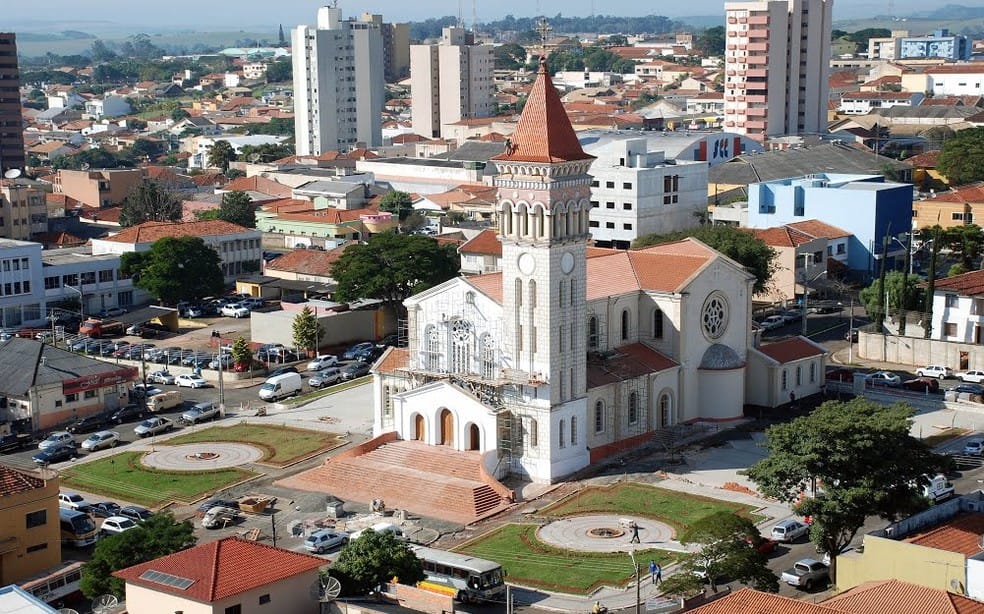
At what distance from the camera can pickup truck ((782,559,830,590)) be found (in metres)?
45.8

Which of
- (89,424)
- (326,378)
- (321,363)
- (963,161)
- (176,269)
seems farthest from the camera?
(963,161)

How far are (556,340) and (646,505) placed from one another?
24.6 feet

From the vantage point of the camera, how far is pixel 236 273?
331ft

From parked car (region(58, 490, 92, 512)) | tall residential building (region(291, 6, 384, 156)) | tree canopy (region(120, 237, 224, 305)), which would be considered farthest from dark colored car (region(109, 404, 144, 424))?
tall residential building (region(291, 6, 384, 156))

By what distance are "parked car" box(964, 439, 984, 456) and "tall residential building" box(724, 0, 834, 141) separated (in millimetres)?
91087

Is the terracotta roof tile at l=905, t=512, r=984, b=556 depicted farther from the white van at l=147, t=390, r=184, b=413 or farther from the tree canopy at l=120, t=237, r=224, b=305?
the tree canopy at l=120, t=237, r=224, b=305

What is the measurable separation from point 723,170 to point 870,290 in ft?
132

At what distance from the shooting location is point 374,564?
1694 inches

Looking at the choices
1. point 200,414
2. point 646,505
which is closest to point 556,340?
point 646,505

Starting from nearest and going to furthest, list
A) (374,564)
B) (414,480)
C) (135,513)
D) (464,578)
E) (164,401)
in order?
(374,564), (464,578), (135,513), (414,480), (164,401)

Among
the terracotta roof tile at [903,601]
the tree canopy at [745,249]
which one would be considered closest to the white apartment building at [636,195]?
the tree canopy at [745,249]

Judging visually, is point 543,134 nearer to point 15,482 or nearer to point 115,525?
point 115,525

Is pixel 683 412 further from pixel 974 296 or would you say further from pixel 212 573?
pixel 212 573

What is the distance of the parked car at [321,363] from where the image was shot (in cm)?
7662
